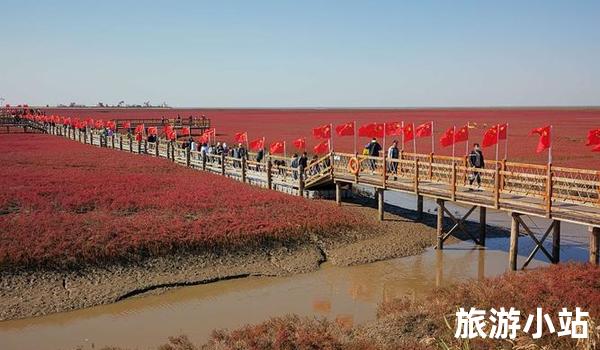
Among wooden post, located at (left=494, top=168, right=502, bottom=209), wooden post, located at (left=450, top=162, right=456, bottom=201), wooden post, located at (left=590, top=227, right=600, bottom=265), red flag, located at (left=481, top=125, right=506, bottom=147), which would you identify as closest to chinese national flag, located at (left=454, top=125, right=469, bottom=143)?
red flag, located at (left=481, top=125, right=506, bottom=147)

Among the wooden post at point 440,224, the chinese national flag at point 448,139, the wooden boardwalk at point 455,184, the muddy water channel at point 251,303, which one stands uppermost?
the chinese national flag at point 448,139

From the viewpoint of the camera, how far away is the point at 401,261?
58.9 feet

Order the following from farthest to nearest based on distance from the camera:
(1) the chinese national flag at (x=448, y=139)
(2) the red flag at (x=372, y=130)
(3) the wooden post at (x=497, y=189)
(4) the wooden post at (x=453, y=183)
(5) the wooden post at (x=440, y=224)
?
1. (2) the red flag at (x=372, y=130)
2. (1) the chinese national flag at (x=448, y=139)
3. (5) the wooden post at (x=440, y=224)
4. (4) the wooden post at (x=453, y=183)
5. (3) the wooden post at (x=497, y=189)

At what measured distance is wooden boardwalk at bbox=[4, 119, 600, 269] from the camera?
15.3 metres

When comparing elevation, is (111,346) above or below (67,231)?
below

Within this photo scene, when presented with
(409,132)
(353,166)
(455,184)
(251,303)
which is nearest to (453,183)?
(455,184)

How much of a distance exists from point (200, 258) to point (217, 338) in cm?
602

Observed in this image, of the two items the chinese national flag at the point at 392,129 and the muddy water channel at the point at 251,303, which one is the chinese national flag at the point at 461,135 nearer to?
the chinese national flag at the point at 392,129

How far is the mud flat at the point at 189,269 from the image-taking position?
1409 cm

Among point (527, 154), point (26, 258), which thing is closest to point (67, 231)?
point (26, 258)

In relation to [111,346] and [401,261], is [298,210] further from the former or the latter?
[111,346]

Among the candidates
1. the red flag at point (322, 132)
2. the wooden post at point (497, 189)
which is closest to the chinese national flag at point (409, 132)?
the red flag at point (322, 132)

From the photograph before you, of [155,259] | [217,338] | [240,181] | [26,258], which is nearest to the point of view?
[217,338]

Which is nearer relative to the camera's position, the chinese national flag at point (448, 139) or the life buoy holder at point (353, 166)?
the chinese national flag at point (448, 139)
